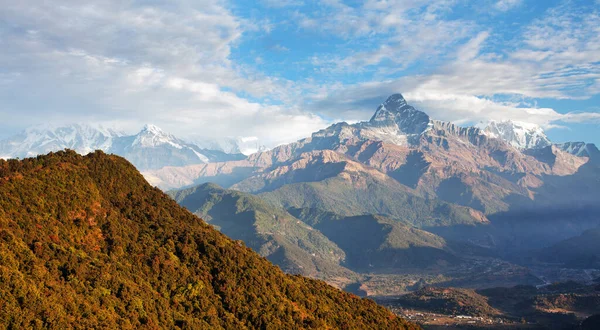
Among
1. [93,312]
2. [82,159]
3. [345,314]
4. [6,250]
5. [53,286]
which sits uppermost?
[82,159]

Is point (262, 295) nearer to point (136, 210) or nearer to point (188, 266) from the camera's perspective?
point (188, 266)

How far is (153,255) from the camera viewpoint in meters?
114

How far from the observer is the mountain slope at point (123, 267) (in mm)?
80812

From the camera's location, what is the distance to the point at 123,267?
335ft

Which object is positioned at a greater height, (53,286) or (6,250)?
(6,250)

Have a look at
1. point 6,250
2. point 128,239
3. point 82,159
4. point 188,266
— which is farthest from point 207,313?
point 82,159

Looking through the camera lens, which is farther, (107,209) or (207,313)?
(107,209)

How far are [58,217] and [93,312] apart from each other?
37.9 m

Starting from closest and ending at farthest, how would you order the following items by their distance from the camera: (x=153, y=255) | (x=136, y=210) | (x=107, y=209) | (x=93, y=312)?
(x=93, y=312) → (x=153, y=255) → (x=107, y=209) → (x=136, y=210)

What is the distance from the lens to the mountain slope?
80.8 m

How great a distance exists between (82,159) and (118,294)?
61.7 metres

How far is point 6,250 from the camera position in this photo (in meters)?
83.1

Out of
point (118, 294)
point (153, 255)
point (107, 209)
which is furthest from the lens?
point (107, 209)

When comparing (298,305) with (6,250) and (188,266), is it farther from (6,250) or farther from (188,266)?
(6,250)
